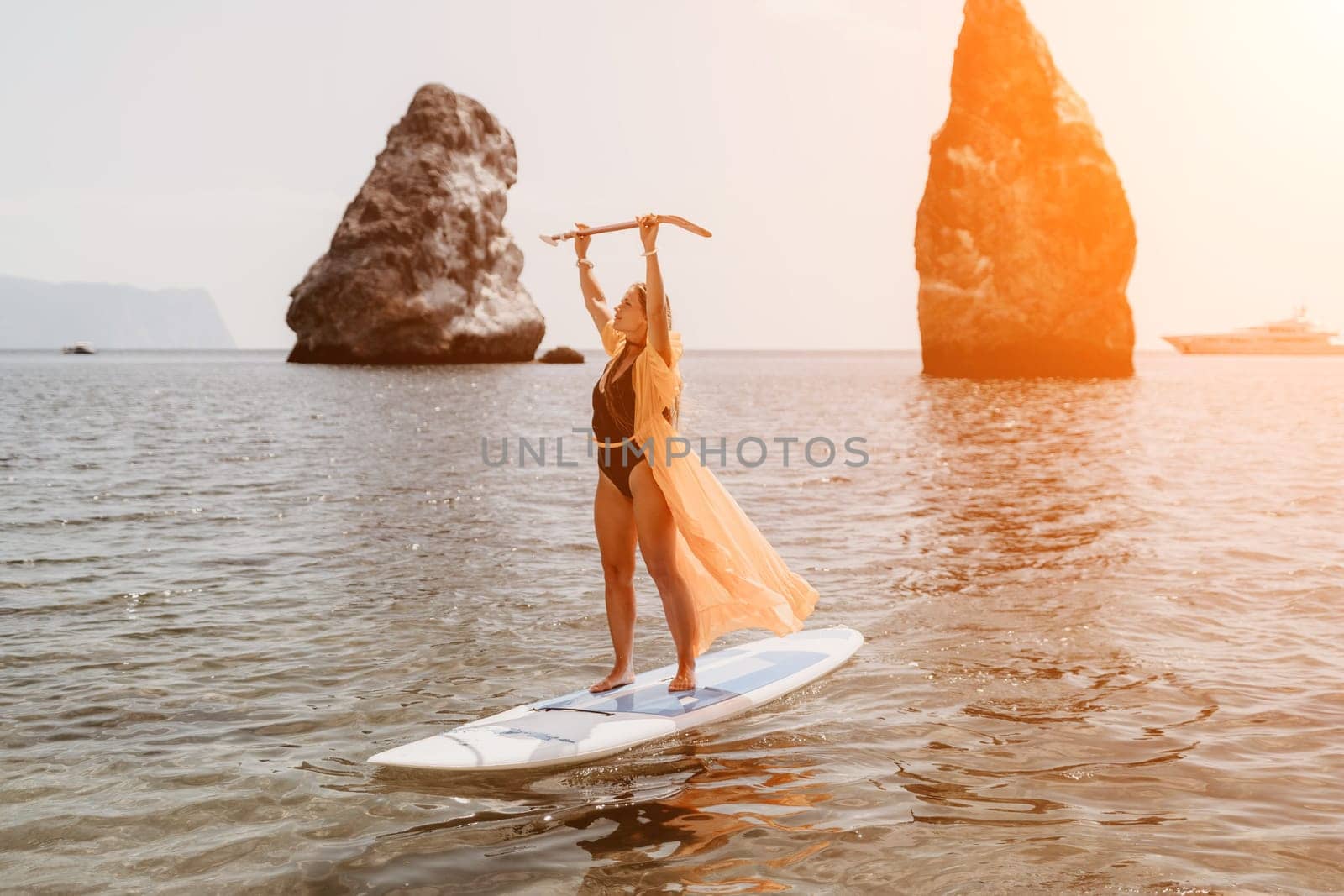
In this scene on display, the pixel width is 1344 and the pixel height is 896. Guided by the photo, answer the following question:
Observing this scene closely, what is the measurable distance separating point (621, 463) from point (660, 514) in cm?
38

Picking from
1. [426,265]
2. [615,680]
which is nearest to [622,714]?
[615,680]

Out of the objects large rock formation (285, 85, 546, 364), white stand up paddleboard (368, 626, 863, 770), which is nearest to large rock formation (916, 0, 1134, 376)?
large rock formation (285, 85, 546, 364)

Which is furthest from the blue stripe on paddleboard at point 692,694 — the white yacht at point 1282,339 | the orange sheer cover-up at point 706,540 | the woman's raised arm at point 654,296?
the white yacht at point 1282,339

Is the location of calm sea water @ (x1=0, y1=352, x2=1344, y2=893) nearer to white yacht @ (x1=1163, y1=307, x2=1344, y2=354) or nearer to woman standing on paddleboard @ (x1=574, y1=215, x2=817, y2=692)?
woman standing on paddleboard @ (x1=574, y1=215, x2=817, y2=692)

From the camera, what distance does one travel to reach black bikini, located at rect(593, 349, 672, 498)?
19.6 feet

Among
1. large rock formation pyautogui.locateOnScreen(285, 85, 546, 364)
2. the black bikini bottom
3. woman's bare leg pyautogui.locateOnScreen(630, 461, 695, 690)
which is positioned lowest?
woman's bare leg pyautogui.locateOnScreen(630, 461, 695, 690)

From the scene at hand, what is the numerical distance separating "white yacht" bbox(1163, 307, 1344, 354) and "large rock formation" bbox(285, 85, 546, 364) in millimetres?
116239

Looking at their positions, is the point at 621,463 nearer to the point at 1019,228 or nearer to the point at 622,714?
the point at 622,714

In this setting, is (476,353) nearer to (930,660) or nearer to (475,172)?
(475,172)

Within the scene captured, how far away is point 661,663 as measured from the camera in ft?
24.3

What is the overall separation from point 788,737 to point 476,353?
86428 mm

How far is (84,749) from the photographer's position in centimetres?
574

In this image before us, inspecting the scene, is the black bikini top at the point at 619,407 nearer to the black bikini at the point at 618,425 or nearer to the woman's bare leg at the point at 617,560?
the black bikini at the point at 618,425

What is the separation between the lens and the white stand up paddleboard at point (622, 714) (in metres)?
5.37
